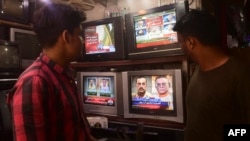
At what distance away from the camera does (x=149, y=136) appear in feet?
7.41

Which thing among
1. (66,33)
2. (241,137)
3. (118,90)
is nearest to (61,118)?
(66,33)

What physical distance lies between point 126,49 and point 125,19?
32 centimetres

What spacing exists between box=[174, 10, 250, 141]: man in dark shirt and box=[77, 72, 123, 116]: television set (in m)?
1.10

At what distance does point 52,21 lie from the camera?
113 centimetres

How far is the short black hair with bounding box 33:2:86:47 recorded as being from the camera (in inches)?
44.3

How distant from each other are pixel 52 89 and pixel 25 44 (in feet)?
6.44

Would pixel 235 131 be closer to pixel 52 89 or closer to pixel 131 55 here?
pixel 52 89

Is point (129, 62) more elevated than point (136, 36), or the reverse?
point (136, 36)

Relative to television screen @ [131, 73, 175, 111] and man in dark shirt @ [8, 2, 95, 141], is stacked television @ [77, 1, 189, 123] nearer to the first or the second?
television screen @ [131, 73, 175, 111]

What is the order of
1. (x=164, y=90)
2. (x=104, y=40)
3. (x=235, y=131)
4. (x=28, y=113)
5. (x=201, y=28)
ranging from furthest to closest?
1. (x=104, y=40)
2. (x=164, y=90)
3. (x=201, y=28)
4. (x=235, y=131)
5. (x=28, y=113)

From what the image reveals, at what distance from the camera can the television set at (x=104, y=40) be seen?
9.23 feet

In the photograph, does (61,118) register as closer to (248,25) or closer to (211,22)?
(211,22)

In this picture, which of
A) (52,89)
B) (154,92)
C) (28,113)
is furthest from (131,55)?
(28,113)

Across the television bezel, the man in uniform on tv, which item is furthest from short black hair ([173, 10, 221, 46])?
the television bezel
